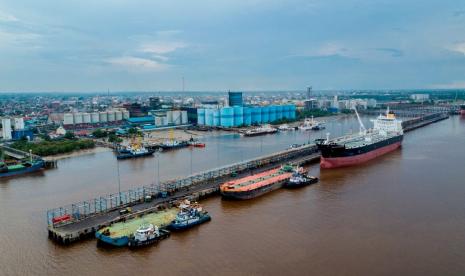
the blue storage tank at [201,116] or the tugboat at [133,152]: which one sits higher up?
the blue storage tank at [201,116]

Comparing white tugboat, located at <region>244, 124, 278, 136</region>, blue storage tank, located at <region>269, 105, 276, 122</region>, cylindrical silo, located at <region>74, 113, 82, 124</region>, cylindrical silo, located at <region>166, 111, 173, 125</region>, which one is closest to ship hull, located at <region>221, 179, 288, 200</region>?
white tugboat, located at <region>244, 124, 278, 136</region>

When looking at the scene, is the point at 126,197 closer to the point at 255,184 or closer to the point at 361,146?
the point at 255,184

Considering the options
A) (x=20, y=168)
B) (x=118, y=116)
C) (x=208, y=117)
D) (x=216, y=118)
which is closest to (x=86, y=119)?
(x=118, y=116)

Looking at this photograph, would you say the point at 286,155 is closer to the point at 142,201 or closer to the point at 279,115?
the point at 142,201

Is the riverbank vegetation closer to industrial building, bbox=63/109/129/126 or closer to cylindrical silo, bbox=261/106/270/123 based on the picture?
industrial building, bbox=63/109/129/126

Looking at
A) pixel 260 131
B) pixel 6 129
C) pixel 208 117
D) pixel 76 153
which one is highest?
pixel 208 117

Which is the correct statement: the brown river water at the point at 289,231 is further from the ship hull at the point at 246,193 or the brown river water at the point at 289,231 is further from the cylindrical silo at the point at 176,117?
the cylindrical silo at the point at 176,117

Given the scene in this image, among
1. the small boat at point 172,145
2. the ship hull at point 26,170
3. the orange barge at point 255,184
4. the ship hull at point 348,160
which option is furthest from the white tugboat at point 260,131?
the ship hull at point 26,170
